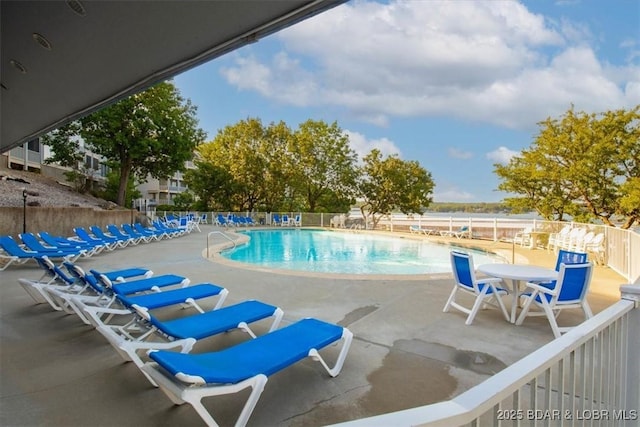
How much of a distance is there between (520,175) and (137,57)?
1653cm

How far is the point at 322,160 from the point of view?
25016 mm

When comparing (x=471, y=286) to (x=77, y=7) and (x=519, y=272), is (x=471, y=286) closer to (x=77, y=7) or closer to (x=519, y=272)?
(x=519, y=272)

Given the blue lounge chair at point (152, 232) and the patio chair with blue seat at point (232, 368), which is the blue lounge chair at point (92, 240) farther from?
the patio chair with blue seat at point (232, 368)

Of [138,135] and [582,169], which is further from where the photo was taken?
[138,135]

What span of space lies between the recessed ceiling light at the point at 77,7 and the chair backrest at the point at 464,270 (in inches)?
176

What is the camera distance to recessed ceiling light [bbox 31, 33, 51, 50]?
3090 mm

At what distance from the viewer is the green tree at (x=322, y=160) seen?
24.5m

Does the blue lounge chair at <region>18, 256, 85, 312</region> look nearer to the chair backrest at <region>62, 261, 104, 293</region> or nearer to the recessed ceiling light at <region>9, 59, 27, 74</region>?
the chair backrest at <region>62, 261, 104, 293</region>

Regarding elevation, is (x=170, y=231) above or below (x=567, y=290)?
below

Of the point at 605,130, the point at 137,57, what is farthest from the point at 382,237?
the point at 137,57

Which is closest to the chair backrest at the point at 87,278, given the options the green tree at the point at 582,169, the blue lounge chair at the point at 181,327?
the blue lounge chair at the point at 181,327

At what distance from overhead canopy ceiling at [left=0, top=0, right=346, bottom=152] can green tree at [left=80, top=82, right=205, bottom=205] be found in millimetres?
15643

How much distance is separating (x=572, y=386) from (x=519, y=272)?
321 cm

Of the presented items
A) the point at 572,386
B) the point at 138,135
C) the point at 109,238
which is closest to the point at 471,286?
the point at 572,386
